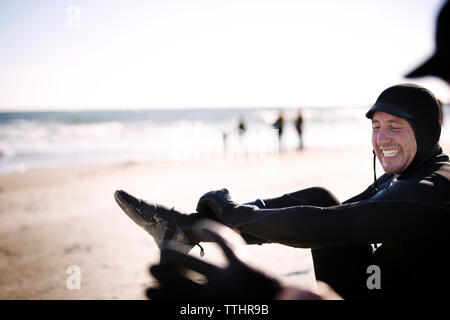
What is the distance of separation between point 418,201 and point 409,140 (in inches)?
18.0

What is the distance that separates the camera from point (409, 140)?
1823mm

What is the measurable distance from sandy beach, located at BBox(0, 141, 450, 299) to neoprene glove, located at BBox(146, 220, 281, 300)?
0.06 m

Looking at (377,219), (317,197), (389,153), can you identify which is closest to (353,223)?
(377,219)

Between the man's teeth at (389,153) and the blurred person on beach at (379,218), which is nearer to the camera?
the blurred person on beach at (379,218)

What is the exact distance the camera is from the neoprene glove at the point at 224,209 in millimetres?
1837

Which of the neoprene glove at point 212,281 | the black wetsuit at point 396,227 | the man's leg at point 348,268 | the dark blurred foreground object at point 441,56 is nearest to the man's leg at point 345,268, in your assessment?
the man's leg at point 348,268

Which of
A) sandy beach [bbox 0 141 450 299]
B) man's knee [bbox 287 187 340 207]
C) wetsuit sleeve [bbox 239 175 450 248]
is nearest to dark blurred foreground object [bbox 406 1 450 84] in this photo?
wetsuit sleeve [bbox 239 175 450 248]

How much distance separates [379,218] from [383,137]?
0.59 metres

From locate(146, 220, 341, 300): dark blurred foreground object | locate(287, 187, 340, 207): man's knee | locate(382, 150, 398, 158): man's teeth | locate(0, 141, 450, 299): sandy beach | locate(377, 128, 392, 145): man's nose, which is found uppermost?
locate(377, 128, 392, 145): man's nose

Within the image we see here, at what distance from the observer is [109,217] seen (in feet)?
20.9

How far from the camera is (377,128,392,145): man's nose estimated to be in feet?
6.27

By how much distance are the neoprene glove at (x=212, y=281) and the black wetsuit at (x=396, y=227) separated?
281 mm

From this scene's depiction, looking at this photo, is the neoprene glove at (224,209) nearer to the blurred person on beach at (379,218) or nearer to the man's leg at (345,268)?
the blurred person on beach at (379,218)

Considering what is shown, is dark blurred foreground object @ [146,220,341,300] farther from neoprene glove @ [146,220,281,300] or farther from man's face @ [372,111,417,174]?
man's face @ [372,111,417,174]
